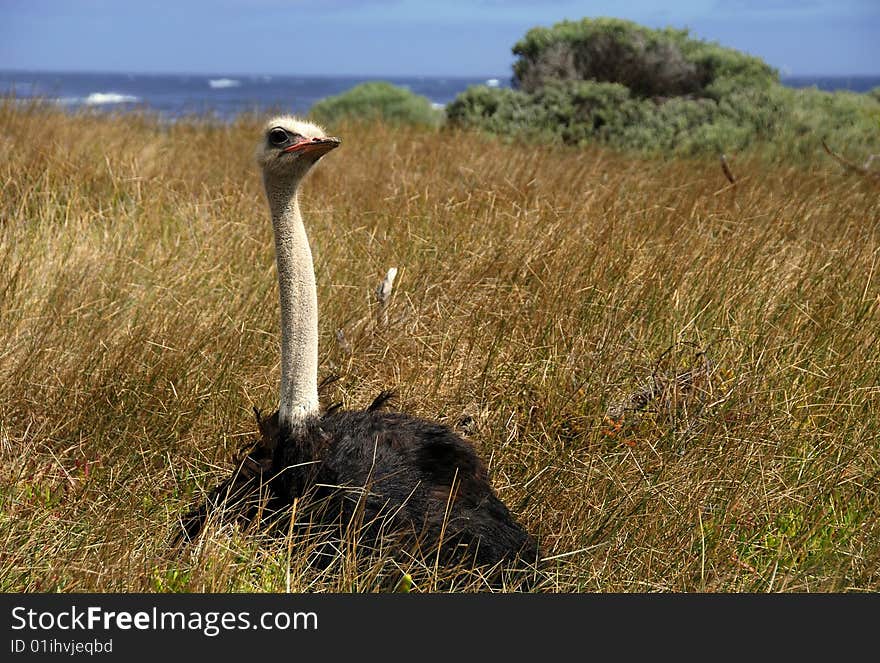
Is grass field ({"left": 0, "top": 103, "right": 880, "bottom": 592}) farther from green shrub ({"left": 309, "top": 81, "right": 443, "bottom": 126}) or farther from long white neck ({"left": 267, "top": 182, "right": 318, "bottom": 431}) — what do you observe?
green shrub ({"left": 309, "top": 81, "right": 443, "bottom": 126})

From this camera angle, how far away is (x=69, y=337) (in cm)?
352

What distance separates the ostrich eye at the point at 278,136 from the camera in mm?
2471

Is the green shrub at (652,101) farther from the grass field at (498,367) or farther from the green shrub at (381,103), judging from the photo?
the grass field at (498,367)

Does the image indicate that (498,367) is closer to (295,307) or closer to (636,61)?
(295,307)

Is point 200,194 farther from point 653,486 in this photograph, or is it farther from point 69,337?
point 653,486

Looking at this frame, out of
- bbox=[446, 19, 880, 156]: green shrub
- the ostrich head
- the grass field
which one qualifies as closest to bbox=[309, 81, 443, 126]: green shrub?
bbox=[446, 19, 880, 156]: green shrub

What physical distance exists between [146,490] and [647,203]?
10.5 feet

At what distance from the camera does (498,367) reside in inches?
141

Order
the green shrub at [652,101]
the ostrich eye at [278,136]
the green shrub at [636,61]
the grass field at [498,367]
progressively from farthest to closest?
the green shrub at [636,61] → the green shrub at [652,101] → the grass field at [498,367] → the ostrich eye at [278,136]

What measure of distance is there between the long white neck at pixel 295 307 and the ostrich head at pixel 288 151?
3 centimetres

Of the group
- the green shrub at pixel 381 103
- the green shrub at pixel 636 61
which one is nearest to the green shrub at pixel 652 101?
the green shrub at pixel 636 61

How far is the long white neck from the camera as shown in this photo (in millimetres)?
2479

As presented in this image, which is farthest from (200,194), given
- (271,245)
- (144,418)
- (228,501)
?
(228,501)

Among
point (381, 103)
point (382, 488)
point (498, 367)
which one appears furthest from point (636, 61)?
point (382, 488)
